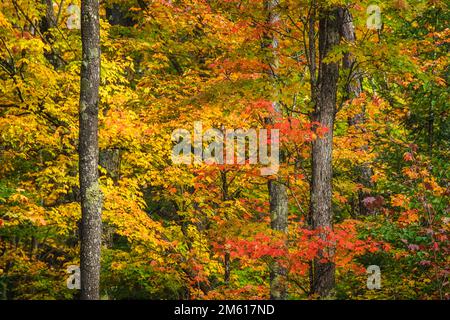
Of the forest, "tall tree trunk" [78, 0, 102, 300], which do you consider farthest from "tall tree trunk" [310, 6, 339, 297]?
"tall tree trunk" [78, 0, 102, 300]

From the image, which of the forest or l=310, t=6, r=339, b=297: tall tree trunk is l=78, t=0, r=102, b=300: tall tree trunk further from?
l=310, t=6, r=339, b=297: tall tree trunk

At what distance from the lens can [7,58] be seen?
1288cm

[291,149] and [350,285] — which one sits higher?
[291,149]

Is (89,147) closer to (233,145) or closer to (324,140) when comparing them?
(324,140)

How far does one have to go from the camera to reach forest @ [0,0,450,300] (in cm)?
962

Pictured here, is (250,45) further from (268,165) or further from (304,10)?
(268,165)

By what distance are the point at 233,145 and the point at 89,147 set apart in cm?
507

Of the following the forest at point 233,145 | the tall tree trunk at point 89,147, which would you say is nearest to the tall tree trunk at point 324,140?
the forest at point 233,145

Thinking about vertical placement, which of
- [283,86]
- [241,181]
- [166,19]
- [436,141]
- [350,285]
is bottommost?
[350,285]

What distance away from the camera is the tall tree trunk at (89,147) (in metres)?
9.70

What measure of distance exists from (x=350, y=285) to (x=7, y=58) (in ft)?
31.1

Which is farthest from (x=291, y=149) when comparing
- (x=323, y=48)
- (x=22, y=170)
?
(x=22, y=170)

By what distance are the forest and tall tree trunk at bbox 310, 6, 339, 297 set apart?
26 mm

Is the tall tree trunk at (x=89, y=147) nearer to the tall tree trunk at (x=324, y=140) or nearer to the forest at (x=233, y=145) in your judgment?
the forest at (x=233, y=145)
